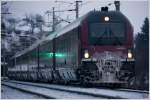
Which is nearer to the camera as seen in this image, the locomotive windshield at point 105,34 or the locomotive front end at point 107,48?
the locomotive front end at point 107,48

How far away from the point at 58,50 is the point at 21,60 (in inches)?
244

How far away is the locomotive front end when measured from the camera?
46.9 feet

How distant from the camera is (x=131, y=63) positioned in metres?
14.5

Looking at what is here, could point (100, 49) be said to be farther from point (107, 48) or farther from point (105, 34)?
point (105, 34)

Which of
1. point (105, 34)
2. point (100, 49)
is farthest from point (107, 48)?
point (105, 34)

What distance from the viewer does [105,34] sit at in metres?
14.6

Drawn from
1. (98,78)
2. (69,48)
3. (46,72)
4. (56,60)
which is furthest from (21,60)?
(98,78)

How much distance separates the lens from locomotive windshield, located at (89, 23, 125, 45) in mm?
14641

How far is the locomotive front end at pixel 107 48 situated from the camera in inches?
563

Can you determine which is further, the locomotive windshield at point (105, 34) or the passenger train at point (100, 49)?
the locomotive windshield at point (105, 34)

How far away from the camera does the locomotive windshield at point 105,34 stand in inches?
576

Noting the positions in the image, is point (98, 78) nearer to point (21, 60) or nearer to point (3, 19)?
point (3, 19)

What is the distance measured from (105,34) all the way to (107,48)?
16.8 inches

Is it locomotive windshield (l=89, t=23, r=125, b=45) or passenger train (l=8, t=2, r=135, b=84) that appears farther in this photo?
locomotive windshield (l=89, t=23, r=125, b=45)
